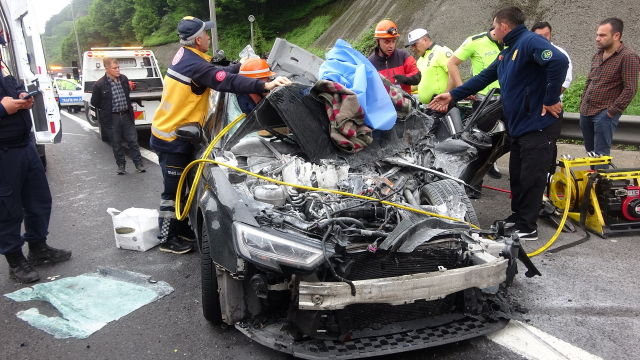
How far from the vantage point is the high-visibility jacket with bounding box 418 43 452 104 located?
20.2 ft

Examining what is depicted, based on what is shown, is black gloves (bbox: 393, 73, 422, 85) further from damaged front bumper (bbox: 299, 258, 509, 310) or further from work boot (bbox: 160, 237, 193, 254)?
damaged front bumper (bbox: 299, 258, 509, 310)

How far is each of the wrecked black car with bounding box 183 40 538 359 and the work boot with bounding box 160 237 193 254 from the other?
1.01m

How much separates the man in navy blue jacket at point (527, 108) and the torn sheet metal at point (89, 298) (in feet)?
10.8

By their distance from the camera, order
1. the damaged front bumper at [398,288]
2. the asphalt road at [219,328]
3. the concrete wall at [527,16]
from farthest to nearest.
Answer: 1. the concrete wall at [527,16]
2. the asphalt road at [219,328]
3. the damaged front bumper at [398,288]

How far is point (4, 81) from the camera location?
3660mm

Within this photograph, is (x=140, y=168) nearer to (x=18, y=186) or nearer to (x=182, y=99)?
(x=18, y=186)

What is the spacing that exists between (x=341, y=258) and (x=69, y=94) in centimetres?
2017

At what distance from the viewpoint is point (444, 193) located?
3086 millimetres

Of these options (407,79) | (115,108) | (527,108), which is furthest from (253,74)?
(115,108)

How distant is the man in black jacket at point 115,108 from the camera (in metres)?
7.78

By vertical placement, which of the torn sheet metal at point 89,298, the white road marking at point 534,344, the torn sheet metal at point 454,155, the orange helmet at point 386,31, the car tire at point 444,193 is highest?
the orange helmet at point 386,31

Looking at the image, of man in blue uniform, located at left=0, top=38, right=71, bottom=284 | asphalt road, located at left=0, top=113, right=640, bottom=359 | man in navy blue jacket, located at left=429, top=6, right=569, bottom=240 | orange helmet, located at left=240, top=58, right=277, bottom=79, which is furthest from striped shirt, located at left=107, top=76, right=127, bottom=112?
man in navy blue jacket, located at left=429, top=6, right=569, bottom=240

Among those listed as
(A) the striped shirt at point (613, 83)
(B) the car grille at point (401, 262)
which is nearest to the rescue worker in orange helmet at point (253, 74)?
(B) the car grille at point (401, 262)

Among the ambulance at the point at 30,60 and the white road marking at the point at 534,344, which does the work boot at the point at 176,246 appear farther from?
the white road marking at the point at 534,344
